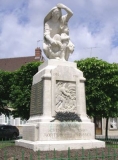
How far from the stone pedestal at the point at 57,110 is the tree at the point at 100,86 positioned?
29.7 feet

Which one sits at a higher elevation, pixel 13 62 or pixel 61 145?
pixel 13 62

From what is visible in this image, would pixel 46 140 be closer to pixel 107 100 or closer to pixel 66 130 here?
pixel 66 130

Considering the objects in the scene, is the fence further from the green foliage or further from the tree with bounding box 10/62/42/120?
the tree with bounding box 10/62/42/120

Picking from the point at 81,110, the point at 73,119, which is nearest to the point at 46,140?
the point at 73,119

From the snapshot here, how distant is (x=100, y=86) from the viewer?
61.7 feet

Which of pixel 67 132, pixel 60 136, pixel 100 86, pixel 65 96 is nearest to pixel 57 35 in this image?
pixel 65 96

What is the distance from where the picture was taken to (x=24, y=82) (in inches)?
792

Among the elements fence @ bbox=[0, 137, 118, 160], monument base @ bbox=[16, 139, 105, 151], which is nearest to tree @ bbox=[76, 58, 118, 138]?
monument base @ bbox=[16, 139, 105, 151]

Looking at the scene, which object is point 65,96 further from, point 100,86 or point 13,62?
point 13,62

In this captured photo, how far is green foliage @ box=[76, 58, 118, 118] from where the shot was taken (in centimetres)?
1845

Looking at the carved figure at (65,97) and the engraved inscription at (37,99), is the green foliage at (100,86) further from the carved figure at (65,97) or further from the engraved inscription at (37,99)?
the carved figure at (65,97)

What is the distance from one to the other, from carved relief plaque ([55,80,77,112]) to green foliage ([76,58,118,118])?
9232mm

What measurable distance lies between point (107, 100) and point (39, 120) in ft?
34.6

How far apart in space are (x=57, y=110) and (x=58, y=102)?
0.94 ft
